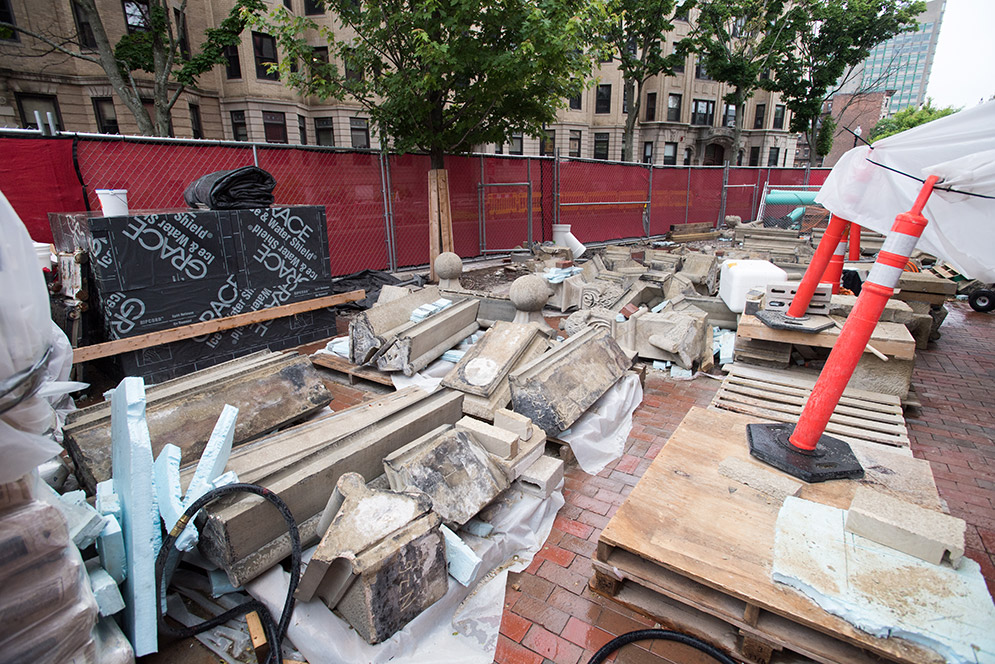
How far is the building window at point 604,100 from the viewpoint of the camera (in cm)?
3484

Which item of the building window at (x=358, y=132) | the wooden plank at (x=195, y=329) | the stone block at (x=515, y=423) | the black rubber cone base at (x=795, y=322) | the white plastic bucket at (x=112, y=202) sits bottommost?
the stone block at (x=515, y=423)

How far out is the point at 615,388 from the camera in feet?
15.7

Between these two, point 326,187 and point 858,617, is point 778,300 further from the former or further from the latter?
point 326,187

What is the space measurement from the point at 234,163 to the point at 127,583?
23.0ft

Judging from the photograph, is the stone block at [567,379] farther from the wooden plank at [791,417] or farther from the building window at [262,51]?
the building window at [262,51]

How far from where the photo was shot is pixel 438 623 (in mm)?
2420

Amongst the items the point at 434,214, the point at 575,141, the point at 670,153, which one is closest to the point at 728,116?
the point at 670,153

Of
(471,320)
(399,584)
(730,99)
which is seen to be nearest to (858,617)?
(399,584)

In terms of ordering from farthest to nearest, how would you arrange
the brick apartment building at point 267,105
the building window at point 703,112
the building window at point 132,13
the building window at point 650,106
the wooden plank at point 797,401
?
the building window at point 703,112, the building window at point 650,106, the building window at point 132,13, the brick apartment building at point 267,105, the wooden plank at point 797,401

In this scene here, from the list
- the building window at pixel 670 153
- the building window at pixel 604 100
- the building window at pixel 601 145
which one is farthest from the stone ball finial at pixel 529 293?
the building window at pixel 670 153

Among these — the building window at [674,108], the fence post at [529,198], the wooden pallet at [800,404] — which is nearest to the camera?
the wooden pallet at [800,404]

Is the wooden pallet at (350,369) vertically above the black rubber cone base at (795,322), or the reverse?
the black rubber cone base at (795,322)

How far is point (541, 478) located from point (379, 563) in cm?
142

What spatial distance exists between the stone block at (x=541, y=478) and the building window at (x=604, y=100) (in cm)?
3707
